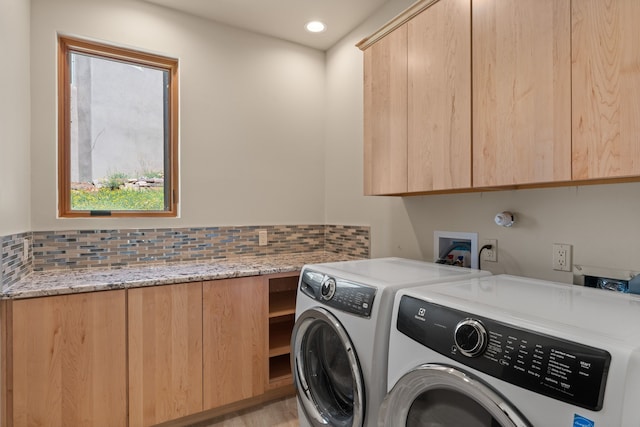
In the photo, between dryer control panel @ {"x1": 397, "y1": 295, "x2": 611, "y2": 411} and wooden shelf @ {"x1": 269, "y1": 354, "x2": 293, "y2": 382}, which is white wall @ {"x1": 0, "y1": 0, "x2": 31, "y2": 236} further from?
dryer control panel @ {"x1": 397, "y1": 295, "x2": 611, "y2": 411}

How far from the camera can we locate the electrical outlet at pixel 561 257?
1.50m

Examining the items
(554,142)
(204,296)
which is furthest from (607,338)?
(204,296)

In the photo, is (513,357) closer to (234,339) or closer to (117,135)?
(234,339)

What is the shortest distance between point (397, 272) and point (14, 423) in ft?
6.20

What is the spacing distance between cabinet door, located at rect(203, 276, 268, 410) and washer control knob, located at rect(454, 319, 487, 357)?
4.72ft

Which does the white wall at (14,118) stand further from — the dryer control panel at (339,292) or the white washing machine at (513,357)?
the white washing machine at (513,357)

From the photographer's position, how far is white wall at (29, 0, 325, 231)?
2.11m

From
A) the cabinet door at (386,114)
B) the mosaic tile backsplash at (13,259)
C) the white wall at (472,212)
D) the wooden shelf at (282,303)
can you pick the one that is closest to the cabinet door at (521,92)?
the white wall at (472,212)

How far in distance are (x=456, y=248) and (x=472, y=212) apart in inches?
9.1

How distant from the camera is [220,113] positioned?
105 inches

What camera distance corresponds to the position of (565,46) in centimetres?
121

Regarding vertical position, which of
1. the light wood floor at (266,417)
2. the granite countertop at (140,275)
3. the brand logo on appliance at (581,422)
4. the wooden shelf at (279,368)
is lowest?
the light wood floor at (266,417)

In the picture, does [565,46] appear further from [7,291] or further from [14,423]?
[14,423]

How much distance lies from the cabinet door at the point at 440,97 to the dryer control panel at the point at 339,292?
0.67m
